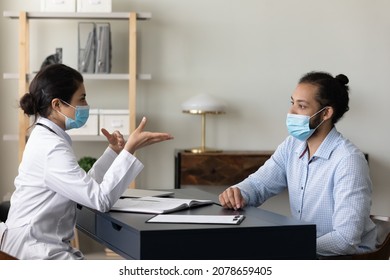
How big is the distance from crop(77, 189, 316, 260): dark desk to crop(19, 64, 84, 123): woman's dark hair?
51cm

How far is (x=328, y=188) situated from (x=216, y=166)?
2.26 meters

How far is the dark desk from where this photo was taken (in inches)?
73.8

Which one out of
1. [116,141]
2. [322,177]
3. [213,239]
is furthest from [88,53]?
[213,239]

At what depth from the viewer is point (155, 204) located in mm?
2359

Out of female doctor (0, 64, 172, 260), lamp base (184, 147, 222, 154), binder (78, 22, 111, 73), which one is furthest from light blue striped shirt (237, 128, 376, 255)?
binder (78, 22, 111, 73)

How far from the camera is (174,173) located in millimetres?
5062

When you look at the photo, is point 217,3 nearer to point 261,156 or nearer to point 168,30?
point 168,30

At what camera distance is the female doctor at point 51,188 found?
2215mm

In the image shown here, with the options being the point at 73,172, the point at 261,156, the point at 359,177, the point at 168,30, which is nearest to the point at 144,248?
the point at 73,172

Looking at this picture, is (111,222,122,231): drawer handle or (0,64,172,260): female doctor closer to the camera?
(111,222,122,231): drawer handle

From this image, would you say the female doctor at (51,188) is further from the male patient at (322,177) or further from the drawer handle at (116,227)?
the male patient at (322,177)

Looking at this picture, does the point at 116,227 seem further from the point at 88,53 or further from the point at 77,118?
the point at 88,53

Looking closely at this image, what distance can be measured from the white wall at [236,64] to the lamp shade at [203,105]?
227 mm

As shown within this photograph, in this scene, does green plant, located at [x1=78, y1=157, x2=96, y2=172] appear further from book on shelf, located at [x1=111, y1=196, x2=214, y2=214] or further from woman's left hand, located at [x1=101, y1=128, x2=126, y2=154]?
book on shelf, located at [x1=111, y1=196, x2=214, y2=214]
